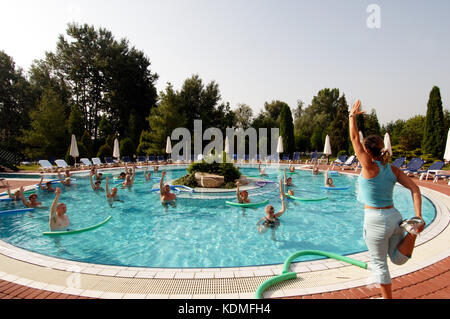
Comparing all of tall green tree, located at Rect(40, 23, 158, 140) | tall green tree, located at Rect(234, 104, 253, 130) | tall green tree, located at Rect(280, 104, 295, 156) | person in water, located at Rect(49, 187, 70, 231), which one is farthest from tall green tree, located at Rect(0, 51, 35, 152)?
person in water, located at Rect(49, 187, 70, 231)

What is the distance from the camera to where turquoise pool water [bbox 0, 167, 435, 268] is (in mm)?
6312

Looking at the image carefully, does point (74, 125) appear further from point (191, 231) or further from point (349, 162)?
point (349, 162)

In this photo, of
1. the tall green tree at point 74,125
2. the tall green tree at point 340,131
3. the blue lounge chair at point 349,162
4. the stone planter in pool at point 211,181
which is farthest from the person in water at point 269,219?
the tall green tree at point 340,131

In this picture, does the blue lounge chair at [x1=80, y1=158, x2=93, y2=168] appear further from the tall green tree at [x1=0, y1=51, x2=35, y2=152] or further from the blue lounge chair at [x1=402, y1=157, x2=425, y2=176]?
the blue lounge chair at [x1=402, y1=157, x2=425, y2=176]

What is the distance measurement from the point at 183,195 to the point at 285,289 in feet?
29.7

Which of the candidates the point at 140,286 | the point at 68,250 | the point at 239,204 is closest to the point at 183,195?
the point at 239,204

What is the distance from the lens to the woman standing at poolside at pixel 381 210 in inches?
105

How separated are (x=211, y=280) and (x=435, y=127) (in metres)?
25.3

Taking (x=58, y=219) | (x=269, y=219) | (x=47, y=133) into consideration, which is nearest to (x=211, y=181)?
(x=269, y=219)

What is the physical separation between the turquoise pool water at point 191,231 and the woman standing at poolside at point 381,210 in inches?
138

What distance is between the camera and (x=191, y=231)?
8.06 meters

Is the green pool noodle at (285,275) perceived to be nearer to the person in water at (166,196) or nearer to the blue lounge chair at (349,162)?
the person in water at (166,196)

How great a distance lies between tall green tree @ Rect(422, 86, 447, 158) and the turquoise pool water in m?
13.1

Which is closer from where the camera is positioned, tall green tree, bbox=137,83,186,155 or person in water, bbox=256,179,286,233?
person in water, bbox=256,179,286,233
